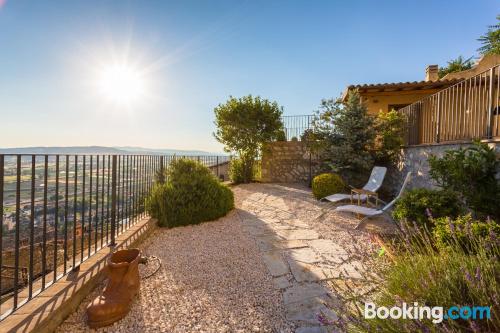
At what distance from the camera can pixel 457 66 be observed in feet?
50.7

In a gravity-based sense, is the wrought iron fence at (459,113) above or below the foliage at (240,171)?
above

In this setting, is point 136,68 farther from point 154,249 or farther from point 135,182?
point 154,249

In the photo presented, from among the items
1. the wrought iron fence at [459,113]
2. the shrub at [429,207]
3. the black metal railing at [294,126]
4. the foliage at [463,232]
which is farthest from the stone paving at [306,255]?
the black metal railing at [294,126]

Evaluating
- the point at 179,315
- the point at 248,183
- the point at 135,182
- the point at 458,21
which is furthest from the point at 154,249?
the point at 458,21

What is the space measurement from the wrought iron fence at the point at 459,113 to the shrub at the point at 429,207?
53.5 inches

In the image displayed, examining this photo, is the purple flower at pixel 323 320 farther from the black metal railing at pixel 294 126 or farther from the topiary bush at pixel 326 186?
the black metal railing at pixel 294 126

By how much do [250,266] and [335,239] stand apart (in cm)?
165

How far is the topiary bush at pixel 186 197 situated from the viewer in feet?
14.4

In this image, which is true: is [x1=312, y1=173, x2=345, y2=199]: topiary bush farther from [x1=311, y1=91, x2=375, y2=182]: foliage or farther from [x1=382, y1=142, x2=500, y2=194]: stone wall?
[x1=382, y1=142, x2=500, y2=194]: stone wall

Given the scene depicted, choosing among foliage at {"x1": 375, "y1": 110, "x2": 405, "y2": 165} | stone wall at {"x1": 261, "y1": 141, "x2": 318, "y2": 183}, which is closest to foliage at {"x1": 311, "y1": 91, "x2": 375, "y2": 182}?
foliage at {"x1": 375, "y1": 110, "x2": 405, "y2": 165}

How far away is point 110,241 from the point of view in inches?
126

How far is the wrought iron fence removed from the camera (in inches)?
154

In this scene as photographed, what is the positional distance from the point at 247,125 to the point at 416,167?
647cm

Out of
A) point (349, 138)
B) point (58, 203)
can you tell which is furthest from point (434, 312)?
point (349, 138)
